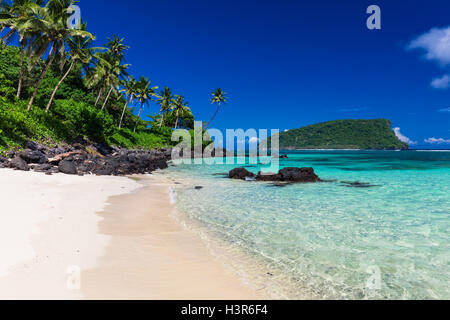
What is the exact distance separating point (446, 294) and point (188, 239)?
17.5 ft

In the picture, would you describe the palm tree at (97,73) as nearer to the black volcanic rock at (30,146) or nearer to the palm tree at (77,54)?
the palm tree at (77,54)

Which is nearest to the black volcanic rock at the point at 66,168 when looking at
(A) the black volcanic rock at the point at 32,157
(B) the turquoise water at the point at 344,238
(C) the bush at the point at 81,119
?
(A) the black volcanic rock at the point at 32,157

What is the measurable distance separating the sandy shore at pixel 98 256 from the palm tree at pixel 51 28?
2283 centimetres

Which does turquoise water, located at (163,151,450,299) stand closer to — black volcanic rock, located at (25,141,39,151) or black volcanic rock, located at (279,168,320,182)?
black volcanic rock, located at (279,168,320,182)

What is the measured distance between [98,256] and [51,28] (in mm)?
28826

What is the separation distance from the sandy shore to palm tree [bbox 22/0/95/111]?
22831 millimetres

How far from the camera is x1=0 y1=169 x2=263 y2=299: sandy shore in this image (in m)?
3.53

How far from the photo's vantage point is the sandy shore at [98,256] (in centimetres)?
353

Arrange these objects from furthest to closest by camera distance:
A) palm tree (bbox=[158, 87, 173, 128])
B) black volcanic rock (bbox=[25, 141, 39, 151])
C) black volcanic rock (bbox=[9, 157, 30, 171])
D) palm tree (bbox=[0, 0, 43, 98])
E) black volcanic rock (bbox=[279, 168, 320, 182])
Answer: palm tree (bbox=[158, 87, 173, 128]) → palm tree (bbox=[0, 0, 43, 98]) → black volcanic rock (bbox=[279, 168, 320, 182]) → black volcanic rock (bbox=[25, 141, 39, 151]) → black volcanic rock (bbox=[9, 157, 30, 171])

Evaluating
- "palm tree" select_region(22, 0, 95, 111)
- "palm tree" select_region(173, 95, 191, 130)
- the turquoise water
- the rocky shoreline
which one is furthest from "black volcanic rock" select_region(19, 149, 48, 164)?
"palm tree" select_region(173, 95, 191, 130)

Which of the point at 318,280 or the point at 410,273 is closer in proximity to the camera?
the point at 318,280

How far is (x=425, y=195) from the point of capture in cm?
1373

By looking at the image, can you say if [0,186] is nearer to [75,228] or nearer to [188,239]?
[75,228]
